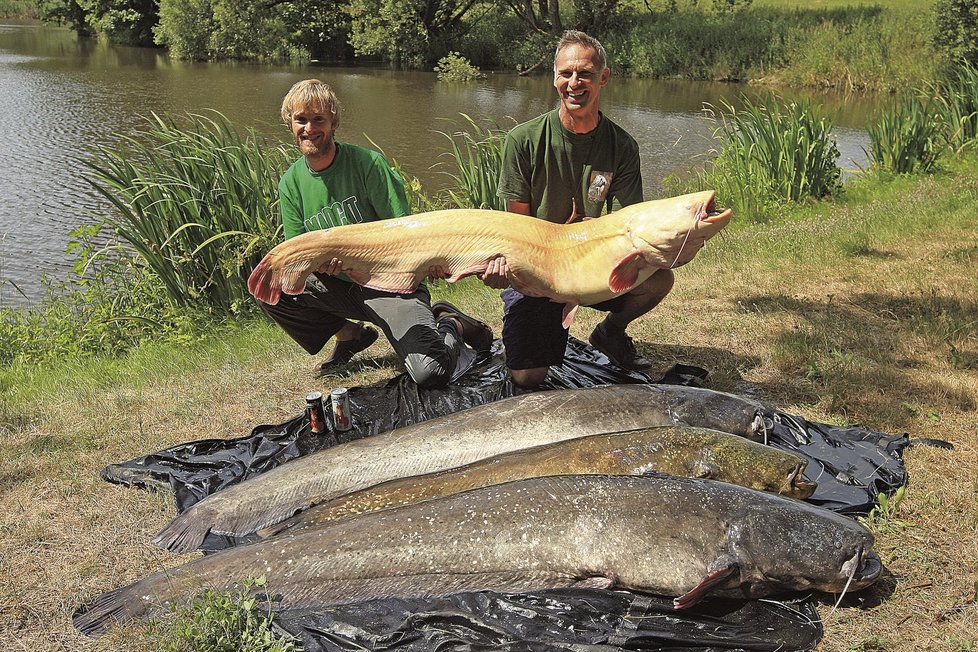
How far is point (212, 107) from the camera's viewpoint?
20.4m

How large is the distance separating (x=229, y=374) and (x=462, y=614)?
295 centimetres

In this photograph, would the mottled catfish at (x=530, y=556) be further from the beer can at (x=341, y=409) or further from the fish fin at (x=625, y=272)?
the beer can at (x=341, y=409)

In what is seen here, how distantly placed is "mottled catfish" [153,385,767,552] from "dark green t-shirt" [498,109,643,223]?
1154 millimetres

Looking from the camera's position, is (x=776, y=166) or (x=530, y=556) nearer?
(x=530, y=556)

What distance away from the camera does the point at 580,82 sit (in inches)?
161

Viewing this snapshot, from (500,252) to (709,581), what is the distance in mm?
1729

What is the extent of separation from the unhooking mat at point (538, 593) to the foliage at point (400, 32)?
29.9 m

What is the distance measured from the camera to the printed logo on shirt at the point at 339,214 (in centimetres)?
460

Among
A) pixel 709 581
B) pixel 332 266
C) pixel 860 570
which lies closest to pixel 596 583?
pixel 709 581

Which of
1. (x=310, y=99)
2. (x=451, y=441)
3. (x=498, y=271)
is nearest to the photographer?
(x=451, y=441)

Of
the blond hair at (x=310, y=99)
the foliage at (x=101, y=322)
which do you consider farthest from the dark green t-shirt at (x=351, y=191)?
the foliage at (x=101, y=322)

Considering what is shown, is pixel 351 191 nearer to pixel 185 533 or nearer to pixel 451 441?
pixel 451 441

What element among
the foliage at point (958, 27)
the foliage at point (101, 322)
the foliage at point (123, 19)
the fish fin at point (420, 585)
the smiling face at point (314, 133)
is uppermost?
the foliage at point (123, 19)

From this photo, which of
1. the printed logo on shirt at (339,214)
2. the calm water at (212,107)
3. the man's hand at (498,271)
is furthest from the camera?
the calm water at (212,107)
